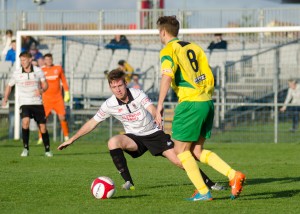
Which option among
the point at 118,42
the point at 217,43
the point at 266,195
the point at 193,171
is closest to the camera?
the point at 193,171

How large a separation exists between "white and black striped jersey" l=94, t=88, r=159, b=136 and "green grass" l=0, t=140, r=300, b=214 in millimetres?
772

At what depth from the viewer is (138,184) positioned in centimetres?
1152

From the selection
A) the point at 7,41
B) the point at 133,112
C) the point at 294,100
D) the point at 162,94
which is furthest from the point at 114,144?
the point at 7,41

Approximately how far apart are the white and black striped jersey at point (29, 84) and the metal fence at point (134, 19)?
7.17m

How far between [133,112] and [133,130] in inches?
12.1

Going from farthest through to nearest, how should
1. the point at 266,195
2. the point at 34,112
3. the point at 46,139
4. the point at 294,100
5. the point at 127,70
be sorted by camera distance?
the point at 127,70
the point at 294,100
the point at 34,112
the point at 46,139
the point at 266,195

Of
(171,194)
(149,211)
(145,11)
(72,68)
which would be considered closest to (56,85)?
(72,68)

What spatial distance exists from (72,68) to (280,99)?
5.90 metres

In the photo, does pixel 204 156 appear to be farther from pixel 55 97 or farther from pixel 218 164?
pixel 55 97

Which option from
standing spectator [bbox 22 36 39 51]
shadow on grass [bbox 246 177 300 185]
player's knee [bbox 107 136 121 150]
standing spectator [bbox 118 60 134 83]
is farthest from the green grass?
standing spectator [bbox 22 36 39 51]

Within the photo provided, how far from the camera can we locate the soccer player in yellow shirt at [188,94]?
9.20m

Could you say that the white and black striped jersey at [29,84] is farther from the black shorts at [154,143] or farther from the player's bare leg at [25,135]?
the black shorts at [154,143]

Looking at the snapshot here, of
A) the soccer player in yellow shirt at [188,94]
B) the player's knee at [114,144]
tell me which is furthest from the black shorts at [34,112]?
the soccer player in yellow shirt at [188,94]

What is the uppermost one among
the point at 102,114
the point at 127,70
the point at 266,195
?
the point at 102,114
